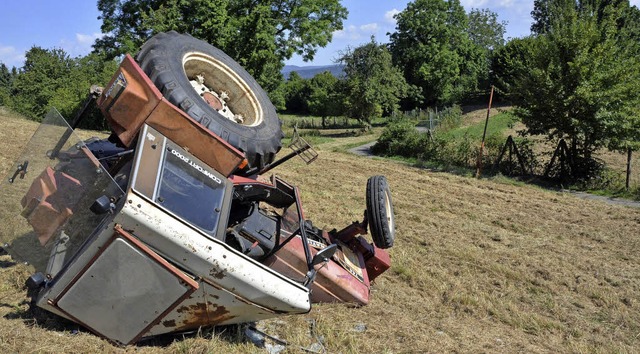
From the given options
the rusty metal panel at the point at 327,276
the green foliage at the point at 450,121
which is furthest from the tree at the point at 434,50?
the rusty metal panel at the point at 327,276

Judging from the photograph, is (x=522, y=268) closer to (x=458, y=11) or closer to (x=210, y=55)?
(x=210, y=55)

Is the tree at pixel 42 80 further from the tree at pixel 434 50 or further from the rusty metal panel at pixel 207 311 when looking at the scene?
the rusty metal panel at pixel 207 311

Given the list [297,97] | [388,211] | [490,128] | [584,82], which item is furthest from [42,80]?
[388,211]

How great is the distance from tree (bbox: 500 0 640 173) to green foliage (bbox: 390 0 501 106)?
3272cm

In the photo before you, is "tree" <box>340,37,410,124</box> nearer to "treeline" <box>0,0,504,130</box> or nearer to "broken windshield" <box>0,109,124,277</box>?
"treeline" <box>0,0,504,130</box>

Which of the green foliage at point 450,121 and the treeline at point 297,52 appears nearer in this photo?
the treeline at point 297,52

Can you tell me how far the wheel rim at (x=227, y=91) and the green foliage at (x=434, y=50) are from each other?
44.5 m

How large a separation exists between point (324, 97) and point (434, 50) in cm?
1212

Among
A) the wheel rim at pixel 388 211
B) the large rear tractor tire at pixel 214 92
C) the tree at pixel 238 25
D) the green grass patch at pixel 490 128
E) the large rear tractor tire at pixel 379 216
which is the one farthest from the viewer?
the green grass patch at pixel 490 128

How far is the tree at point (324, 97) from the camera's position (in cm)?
3866

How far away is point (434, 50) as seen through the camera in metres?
49.1

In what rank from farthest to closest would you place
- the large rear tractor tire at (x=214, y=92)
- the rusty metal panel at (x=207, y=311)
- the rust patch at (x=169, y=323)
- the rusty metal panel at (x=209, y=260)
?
the large rear tractor tire at (x=214, y=92)
the rust patch at (x=169, y=323)
the rusty metal panel at (x=207, y=311)
the rusty metal panel at (x=209, y=260)

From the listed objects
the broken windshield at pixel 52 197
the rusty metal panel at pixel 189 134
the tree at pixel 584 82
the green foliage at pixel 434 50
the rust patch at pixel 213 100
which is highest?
the green foliage at pixel 434 50

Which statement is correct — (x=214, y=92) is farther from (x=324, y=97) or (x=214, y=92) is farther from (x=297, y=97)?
(x=297, y=97)
